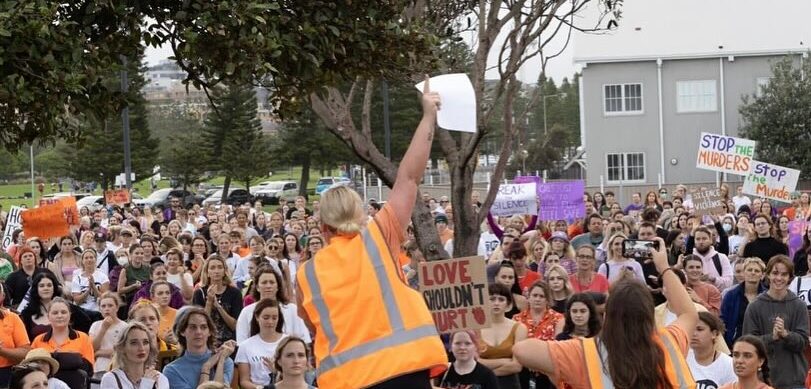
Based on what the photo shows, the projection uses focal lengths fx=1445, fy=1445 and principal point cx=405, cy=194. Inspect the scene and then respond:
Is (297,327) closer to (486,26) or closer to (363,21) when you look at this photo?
(363,21)

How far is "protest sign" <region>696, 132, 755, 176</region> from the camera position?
27219 millimetres

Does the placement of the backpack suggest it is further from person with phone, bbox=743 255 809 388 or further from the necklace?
person with phone, bbox=743 255 809 388

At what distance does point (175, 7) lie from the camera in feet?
29.2

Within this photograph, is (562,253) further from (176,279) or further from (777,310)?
(176,279)

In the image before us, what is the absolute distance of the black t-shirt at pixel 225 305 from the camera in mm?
12594

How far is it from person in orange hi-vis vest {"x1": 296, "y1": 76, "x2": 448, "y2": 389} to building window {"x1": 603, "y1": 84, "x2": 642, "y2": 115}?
45.6m

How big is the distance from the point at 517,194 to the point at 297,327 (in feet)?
36.8

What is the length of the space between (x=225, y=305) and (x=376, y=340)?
26.7 ft

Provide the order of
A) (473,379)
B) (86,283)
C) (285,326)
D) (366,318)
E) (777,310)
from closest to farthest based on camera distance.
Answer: (366,318), (473,379), (285,326), (777,310), (86,283)

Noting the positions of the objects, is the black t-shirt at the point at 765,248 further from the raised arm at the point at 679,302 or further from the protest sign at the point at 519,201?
the raised arm at the point at 679,302

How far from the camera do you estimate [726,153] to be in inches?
1086

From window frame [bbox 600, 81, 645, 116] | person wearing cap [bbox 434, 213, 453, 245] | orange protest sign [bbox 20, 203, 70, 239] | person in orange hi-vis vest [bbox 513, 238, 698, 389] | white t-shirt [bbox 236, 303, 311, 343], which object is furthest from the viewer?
window frame [bbox 600, 81, 645, 116]

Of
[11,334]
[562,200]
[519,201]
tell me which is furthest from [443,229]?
[11,334]

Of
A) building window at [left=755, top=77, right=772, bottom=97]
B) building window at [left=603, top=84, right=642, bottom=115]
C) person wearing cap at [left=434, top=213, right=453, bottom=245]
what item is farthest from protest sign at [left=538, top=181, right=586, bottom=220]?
building window at [left=603, top=84, right=642, bottom=115]
